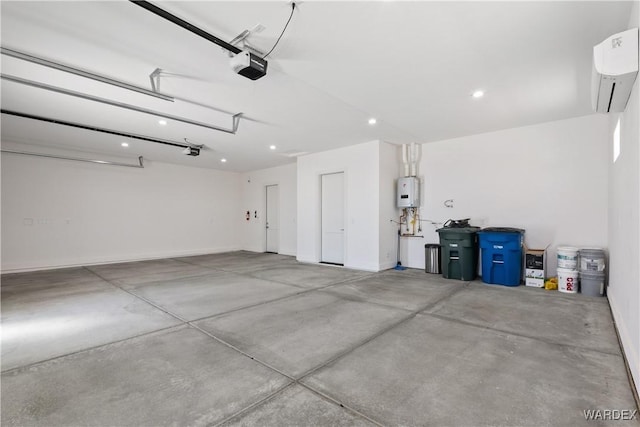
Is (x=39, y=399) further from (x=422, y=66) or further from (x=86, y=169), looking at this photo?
(x=86, y=169)

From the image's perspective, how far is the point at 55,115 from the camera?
4684mm

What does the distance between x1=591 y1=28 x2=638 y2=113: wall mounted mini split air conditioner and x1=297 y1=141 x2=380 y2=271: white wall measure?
12.9 feet

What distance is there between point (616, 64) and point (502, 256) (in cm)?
345

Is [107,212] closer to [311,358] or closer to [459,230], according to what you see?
[311,358]

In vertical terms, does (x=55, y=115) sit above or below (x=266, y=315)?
above

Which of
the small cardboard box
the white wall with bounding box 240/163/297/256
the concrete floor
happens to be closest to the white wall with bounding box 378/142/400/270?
the concrete floor

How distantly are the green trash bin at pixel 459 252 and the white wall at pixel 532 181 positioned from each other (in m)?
0.70

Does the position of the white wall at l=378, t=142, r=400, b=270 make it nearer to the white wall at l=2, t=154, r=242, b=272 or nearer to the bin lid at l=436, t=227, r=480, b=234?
the bin lid at l=436, t=227, r=480, b=234

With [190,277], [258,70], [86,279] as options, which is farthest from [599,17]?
[86,279]

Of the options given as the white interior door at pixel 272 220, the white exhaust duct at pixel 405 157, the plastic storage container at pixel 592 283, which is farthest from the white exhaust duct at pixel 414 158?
the white interior door at pixel 272 220

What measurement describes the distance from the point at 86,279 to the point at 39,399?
4771 mm

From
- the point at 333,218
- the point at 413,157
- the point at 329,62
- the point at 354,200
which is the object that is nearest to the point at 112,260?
the point at 333,218

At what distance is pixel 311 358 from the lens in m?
2.39

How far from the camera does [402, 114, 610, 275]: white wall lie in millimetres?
4598
